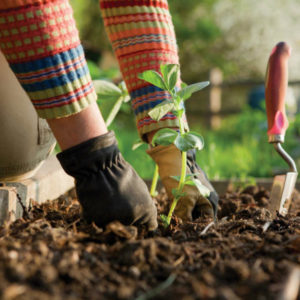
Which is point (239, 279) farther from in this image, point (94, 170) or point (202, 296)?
point (94, 170)

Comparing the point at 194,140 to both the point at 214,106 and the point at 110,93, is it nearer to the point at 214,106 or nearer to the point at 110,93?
the point at 110,93

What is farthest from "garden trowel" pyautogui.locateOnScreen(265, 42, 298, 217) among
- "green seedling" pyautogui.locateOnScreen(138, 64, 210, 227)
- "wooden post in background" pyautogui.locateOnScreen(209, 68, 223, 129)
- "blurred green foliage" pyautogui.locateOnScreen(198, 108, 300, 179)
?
"wooden post in background" pyautogui.locateOnScreen(209, 68, 223, 129)

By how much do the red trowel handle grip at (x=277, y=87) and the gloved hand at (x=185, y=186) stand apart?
11.5 inches

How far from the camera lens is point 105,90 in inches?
53.0

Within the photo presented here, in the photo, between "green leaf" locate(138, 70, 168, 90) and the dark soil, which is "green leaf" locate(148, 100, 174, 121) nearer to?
"green leaf" locate(138, 70, 168, 90)

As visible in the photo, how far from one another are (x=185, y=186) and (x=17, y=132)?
52 centimetres

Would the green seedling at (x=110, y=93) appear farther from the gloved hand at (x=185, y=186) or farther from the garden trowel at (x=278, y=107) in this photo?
the garden trowel at (x=278, y=107)

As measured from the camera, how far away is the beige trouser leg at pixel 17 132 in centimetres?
116

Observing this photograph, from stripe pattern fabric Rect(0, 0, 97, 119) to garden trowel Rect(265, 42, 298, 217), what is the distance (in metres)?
0.63

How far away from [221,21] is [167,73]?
8657 millimetres

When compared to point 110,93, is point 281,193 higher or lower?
lower

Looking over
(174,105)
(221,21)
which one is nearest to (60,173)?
(174,105)

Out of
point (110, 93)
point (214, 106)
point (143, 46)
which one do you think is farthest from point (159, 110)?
point (214, 106)

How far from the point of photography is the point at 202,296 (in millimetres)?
586
